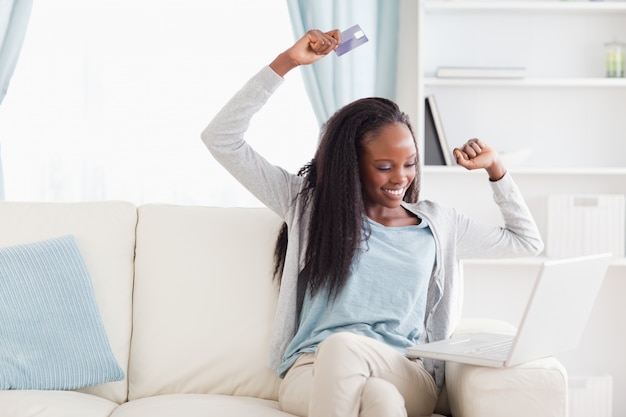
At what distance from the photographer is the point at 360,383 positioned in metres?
1.78

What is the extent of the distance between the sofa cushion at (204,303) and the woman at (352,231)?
0.08m

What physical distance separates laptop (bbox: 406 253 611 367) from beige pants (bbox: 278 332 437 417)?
0.08m

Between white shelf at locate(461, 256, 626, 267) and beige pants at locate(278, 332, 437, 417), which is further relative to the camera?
white shelf at locate(461, 256, 626, 267)

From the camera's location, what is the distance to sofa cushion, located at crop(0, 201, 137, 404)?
2354 mm

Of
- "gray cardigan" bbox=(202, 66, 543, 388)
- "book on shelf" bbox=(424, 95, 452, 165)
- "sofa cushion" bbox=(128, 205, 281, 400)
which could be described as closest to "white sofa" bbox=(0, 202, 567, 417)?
"sofa cushion" bbox=(128, 205, 281, 400)

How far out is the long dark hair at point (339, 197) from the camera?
2.19 metres

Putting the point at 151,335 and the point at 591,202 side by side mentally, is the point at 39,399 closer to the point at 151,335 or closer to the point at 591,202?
the point at 151,335

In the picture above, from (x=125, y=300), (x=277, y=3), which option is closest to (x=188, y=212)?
(x=125, y=300)

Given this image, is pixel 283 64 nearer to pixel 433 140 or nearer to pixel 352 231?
pixel 352 231

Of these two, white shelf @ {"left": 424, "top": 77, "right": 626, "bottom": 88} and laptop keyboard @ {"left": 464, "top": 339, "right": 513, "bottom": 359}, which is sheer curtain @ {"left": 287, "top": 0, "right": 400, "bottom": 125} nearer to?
white shelf @ {"left": 424, "top": 77, "right": 626, "bottom": 88}

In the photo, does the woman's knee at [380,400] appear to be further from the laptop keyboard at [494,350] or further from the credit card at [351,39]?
the credit card at [351,39]

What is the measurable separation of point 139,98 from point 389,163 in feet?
5.13

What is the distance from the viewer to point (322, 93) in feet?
10.9

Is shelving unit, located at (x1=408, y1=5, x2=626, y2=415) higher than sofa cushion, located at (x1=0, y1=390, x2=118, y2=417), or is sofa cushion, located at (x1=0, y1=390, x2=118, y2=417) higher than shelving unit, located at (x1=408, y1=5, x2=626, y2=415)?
shelving unit, located at (x1=408, y1=5, x2=626, y2=415)
